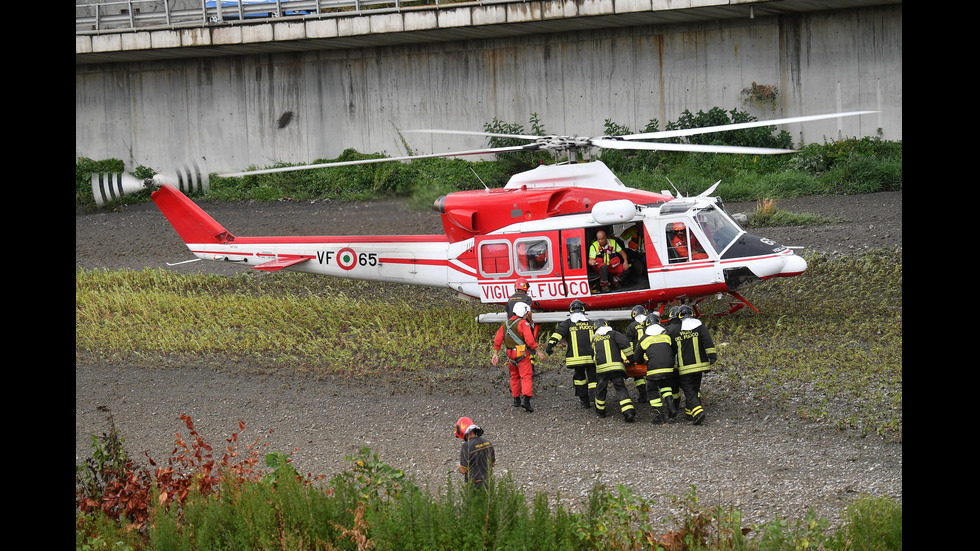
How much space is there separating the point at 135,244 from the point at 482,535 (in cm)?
1674

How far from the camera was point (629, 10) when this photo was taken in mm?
20719

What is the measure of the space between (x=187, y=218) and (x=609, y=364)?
28.2ft

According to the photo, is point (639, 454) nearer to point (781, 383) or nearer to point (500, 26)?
point (781, 383)

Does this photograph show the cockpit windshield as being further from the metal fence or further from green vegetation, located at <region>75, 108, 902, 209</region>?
the metal fence

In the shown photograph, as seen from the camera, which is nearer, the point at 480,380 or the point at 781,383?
the point at 781,383

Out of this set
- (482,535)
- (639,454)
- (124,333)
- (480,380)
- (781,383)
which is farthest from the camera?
(124,333)

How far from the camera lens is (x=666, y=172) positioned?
70.9 feet

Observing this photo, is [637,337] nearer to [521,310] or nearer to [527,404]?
[521,310]

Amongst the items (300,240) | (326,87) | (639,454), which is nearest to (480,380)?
(639,454)

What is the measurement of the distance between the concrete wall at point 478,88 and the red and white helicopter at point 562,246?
9.32 m

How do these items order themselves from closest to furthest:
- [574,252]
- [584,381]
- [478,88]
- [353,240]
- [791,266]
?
[584,381]
[791,266]
[574,252]
[353,240]
[478,88]

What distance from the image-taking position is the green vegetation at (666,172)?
66.7ft

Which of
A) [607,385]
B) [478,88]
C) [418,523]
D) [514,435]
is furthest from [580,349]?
[478,88]

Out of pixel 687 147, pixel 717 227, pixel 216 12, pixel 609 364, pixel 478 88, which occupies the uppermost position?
pixel 216 12
